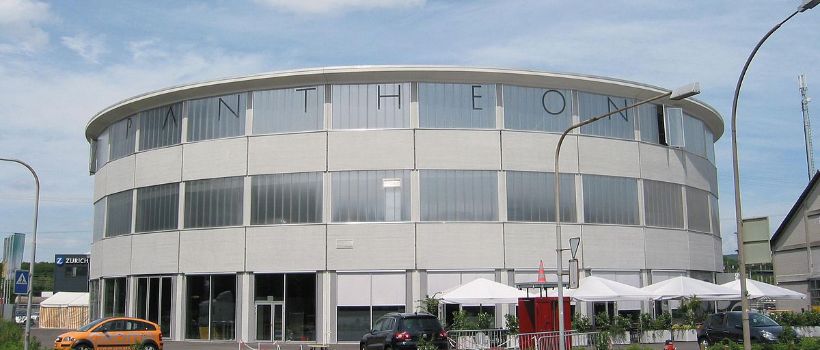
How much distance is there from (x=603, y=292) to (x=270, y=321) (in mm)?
15642

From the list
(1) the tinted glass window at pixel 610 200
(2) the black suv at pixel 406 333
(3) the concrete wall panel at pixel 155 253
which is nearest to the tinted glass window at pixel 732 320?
(2) the black suv at pixel 406 333

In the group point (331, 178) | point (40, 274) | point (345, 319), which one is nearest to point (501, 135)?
point (331, 178)

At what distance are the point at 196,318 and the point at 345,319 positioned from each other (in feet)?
26.1

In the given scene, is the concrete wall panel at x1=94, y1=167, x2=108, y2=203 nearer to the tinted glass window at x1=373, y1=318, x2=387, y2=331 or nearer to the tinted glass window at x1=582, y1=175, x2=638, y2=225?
the tinted glass window at x1=373, y1=318, x2=387, y2=331

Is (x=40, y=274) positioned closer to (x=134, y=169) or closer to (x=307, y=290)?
(x=134, y=169)

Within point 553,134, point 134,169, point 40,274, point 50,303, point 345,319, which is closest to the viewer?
point 345,319

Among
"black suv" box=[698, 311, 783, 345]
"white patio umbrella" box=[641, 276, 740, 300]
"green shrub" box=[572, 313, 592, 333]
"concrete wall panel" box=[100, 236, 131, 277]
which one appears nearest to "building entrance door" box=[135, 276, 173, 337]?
"concrete wall panel" box=[100, 236, 131, 277]

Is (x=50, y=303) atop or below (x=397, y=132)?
below

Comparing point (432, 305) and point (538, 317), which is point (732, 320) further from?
point (432, 305)

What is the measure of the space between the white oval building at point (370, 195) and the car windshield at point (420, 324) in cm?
1223

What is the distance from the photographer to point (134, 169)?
4362cm

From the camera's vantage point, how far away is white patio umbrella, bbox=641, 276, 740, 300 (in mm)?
33812

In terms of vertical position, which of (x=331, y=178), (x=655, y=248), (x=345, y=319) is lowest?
(x=345, y=319)

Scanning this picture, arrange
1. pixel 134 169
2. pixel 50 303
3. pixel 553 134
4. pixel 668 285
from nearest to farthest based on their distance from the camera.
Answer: pixel 668 285 → pixel 553 134 → pixel 134 169 → pixel 50 303
